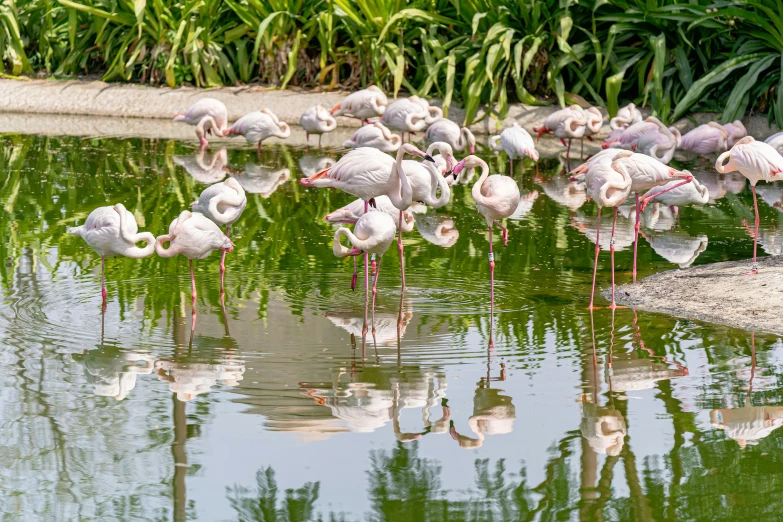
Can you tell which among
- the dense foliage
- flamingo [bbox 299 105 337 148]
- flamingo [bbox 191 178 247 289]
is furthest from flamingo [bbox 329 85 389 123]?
flamingo [bbox 191 178 247 289]

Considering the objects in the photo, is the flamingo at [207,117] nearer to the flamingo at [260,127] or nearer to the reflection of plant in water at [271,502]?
the flamingo at [260,127]

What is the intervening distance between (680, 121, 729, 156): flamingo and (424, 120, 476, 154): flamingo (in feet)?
7.85

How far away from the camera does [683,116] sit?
1454 centimetres

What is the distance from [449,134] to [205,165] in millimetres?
2698

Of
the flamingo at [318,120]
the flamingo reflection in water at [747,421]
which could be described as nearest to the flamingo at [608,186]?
the flamingo reflection in water at [747,421]

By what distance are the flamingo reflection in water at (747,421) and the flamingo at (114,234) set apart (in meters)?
3.33

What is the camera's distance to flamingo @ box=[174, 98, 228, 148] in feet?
46.5

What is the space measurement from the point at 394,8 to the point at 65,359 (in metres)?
11.6

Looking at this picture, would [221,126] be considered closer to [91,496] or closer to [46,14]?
[46,14]

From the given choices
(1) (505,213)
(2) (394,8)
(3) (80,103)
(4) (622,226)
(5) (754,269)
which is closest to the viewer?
(1) (505,213)

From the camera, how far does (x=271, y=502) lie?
4.04 m

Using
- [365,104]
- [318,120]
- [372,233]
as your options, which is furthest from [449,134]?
[372,233]

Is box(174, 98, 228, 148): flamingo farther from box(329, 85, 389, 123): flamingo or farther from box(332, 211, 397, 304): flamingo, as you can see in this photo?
box(332, 211, 397, 304): flamingo

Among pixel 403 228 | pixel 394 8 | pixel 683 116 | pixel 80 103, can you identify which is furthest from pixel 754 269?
pixel 80 103
